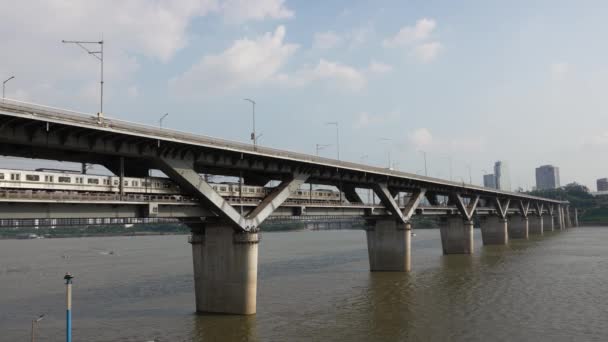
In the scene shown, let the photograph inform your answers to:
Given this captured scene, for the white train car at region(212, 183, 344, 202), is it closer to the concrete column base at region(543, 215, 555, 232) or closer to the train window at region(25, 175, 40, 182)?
the train window at region(25, 175, 40, 182)

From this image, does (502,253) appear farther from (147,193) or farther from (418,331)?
(147,193)

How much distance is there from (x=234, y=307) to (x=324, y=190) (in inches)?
808

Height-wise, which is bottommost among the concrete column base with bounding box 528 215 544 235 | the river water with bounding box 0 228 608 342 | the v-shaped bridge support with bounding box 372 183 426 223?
the river water with bounding box 0 228 608 342

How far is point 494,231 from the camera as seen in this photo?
118m

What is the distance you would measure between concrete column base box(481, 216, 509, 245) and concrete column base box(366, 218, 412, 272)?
57976 millimetres

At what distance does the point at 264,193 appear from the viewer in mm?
44438

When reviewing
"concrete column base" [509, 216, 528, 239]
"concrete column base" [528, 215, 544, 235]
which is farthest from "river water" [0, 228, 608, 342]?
"concrete column base" [528, 215, 544, 235]

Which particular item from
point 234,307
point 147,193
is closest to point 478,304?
point 234,307

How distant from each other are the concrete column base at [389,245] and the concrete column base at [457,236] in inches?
1054

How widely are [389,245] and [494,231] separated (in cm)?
6104

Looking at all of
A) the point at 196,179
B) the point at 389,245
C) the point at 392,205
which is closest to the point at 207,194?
the point at 196,179

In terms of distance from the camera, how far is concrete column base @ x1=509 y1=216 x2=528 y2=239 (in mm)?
142750

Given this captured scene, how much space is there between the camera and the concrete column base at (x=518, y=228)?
142750mm

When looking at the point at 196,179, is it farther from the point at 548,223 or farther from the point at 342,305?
the point at 548,223
